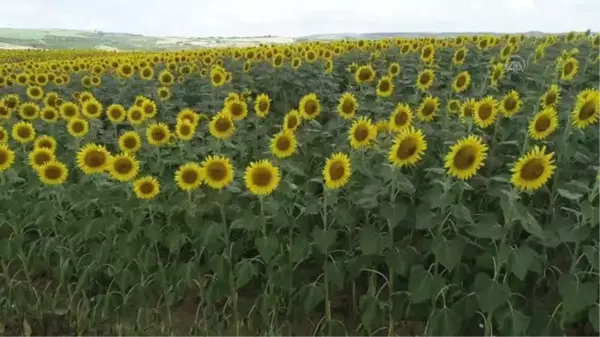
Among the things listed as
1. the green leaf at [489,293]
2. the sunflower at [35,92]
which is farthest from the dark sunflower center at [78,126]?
the green leaf at [489,293]

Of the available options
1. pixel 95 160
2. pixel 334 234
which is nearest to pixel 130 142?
pixel 95 160

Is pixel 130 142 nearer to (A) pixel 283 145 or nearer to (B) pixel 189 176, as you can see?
(B) pixel 189 176

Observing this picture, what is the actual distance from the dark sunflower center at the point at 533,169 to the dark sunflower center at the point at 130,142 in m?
3.35

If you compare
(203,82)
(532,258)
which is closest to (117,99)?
(203,82)

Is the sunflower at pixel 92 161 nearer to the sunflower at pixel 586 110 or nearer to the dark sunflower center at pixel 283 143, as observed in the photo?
the dark sunflower center at pixel 283 143

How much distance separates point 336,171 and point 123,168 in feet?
5.74

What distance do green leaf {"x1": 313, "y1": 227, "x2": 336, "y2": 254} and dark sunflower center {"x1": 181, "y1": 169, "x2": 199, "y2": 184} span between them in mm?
951

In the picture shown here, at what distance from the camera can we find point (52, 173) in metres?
4.58

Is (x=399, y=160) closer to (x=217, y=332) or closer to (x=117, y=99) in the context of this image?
(x=217, y=332)

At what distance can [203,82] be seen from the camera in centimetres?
961

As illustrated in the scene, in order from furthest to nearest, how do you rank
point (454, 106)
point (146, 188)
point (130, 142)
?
point (454, 106) → point (130, 142) → point (146, 188)

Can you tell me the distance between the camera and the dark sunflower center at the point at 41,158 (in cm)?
488

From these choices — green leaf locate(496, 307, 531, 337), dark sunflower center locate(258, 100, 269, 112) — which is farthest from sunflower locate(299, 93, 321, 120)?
green leaf locate(496, 307, 531, 337)

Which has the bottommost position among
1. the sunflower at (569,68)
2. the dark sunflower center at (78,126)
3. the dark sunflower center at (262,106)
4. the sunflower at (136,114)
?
the dark sunflower center at (78,126)
